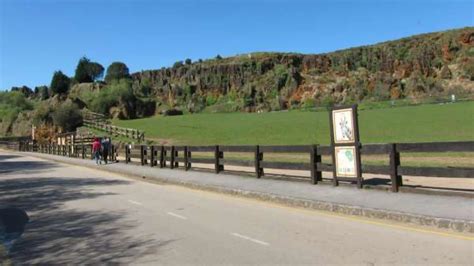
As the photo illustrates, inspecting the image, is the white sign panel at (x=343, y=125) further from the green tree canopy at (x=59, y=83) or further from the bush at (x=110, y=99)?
the green tree canopy at (x=59, y=83)

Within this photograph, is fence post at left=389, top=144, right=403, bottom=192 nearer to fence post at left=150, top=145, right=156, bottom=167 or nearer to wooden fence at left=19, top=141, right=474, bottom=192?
wooden fence at left=19, top=141, right=474, bottom=192

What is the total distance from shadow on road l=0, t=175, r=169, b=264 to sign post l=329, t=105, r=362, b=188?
5648 millimetres

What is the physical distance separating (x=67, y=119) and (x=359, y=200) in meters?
72.0

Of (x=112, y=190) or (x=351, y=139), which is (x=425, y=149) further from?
(x=112, y=190)

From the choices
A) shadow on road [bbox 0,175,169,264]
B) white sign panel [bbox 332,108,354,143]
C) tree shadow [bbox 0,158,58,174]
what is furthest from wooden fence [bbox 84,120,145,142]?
white sign panel [bbox 332,108,354,143]

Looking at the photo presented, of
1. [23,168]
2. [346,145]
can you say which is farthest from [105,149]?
[346,145]

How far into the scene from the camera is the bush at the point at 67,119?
3095 inches

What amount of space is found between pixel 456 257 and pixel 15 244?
6899mm

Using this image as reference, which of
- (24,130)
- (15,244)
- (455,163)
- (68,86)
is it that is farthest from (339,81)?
(15,244)

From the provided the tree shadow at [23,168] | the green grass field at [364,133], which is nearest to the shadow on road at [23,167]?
the tree shadow at [23,168]

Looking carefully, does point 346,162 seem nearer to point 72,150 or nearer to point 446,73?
point 72,150

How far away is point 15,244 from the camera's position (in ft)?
30.7

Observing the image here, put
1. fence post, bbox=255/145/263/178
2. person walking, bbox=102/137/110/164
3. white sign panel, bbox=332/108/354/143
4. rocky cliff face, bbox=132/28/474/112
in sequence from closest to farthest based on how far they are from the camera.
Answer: white sign panel, bbox=332/108/354/143 → fence post, bbox=255/145/263/178 → person walking, bbox=102/137/110/164 → rocky cliff face, bbox=132/28/474/112

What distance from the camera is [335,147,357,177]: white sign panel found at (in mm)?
13977
